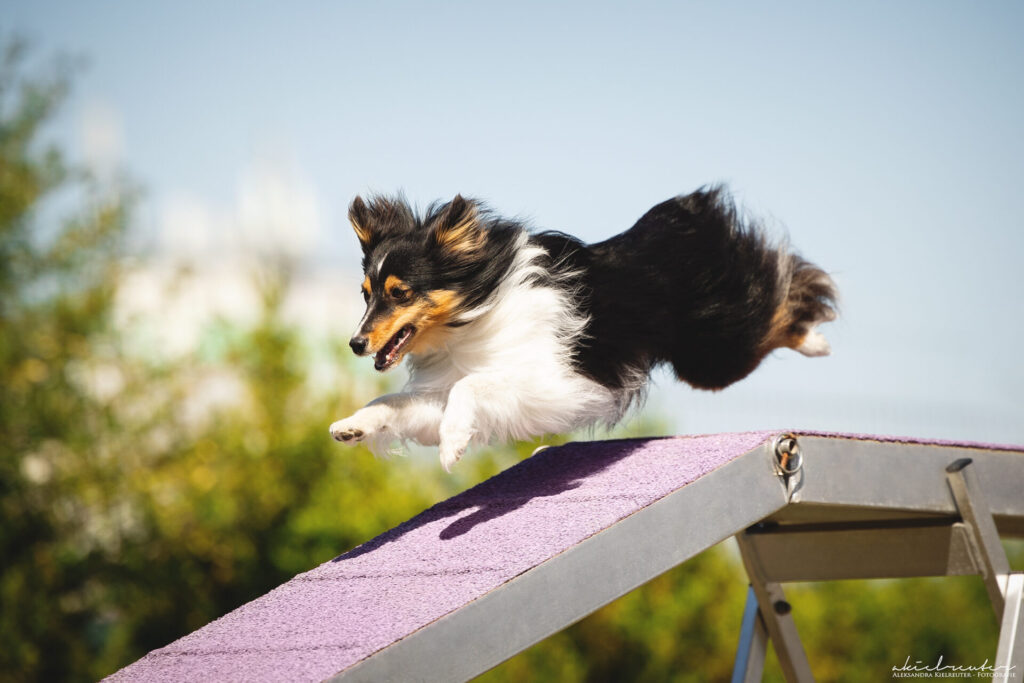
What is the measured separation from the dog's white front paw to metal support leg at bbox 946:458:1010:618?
4.95ft

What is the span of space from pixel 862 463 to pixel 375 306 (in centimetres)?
133

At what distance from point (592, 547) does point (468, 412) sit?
0.62 metres

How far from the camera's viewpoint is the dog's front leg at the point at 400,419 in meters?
2.84

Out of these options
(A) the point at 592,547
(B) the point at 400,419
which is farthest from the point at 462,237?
(A) the point at 592,547

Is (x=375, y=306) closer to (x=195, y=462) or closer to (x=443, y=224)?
(x=443, y=224)

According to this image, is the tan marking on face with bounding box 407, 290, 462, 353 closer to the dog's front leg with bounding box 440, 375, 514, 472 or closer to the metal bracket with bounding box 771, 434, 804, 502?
the dog's front leg with bounding box 440, 375, 514, 472

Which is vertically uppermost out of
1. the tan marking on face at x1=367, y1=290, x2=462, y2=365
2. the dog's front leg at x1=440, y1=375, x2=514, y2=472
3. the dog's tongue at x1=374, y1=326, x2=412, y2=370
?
the tan marking on face at x1=367, y1=290, x2=462, y2=365

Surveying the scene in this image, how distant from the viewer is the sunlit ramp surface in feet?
6.95

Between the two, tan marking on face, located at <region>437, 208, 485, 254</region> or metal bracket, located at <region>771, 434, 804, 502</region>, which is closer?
metal bracket, located at <region>771, 434, 804, 502</region>

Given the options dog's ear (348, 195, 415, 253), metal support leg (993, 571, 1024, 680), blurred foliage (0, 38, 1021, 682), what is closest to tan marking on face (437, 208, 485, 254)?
dog's ear (348, 195, 415, 253)

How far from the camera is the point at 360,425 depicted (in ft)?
9.23

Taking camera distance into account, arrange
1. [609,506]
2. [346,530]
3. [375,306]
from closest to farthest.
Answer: [609,506], [375,306], [346,530]

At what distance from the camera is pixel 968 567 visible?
8.63 ft

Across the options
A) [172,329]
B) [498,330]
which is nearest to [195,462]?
[172,329]
